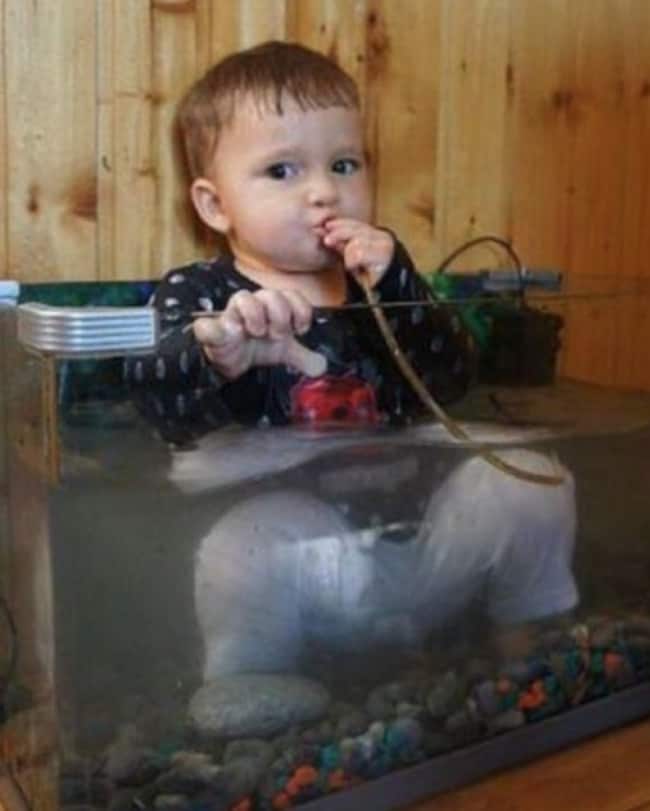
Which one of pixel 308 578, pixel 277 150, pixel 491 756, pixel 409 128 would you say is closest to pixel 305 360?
pixel 308 578

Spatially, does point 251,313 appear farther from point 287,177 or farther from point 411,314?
point 287,177

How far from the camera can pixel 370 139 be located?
1223mm

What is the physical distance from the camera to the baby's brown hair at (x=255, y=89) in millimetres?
1037

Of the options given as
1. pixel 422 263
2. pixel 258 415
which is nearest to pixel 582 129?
pixel 422 263

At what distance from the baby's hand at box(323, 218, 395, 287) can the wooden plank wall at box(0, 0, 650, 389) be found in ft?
0.58

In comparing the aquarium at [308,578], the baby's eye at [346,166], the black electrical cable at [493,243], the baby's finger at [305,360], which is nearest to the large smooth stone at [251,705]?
the aquarium at [308,578]

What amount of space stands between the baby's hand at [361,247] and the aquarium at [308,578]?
14 centimetres

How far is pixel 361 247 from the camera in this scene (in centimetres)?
102

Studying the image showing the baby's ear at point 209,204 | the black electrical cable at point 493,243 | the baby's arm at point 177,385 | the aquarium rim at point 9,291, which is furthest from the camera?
the black electrical cable at point 493,243

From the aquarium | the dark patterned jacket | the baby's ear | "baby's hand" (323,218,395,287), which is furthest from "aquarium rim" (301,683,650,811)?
the baby's ear

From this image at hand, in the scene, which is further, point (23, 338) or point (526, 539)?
point (526, 539)

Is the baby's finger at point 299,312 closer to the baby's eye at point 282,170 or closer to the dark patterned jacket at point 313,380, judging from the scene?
the dark patterned jacket at point 313,380

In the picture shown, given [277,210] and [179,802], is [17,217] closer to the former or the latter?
[277,210]

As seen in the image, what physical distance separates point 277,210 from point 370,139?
23 cm
